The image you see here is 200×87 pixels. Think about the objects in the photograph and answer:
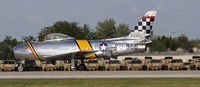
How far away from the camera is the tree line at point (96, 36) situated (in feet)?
61.0

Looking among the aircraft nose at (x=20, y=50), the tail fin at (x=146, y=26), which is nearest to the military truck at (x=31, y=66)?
the aircraft nose at (x=20, y=50)

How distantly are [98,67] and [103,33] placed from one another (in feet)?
186

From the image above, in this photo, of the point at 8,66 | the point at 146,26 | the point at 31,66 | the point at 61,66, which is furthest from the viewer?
the point at 61,66

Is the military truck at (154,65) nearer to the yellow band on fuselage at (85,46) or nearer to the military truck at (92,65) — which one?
the military truck at (92,65)

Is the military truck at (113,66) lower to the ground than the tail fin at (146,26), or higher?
lower

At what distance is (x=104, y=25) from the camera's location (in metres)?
107

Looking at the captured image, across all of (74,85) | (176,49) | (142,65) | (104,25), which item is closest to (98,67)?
(142,65)

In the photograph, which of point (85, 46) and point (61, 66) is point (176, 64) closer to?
point (85, 46)

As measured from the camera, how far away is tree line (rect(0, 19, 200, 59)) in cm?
1858

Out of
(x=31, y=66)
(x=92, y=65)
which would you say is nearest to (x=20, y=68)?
(x=31, y=66)

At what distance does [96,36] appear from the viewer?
9156 cm

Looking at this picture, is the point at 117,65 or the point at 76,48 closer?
the point at 76,48

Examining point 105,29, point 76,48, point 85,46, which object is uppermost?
point 105,29

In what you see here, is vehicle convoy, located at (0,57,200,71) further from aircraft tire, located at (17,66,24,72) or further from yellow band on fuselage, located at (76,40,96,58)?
yellow band on fuselage, located at (76,40,96,58)
